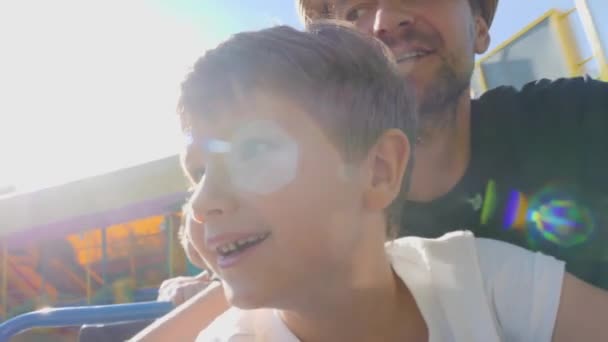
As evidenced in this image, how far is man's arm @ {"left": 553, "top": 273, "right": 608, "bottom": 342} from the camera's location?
2.04 ft

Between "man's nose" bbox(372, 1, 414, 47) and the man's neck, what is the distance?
152mm

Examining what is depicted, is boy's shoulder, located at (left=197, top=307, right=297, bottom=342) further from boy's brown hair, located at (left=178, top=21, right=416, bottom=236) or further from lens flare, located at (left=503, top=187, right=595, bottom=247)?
lens flare, located at (left=503, top=187, right=595, bottom=247)

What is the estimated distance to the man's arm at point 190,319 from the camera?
2.59 feet

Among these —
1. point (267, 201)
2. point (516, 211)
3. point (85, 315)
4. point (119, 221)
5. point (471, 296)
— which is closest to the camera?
point (267, 201)

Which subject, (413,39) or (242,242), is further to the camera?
(413,39)

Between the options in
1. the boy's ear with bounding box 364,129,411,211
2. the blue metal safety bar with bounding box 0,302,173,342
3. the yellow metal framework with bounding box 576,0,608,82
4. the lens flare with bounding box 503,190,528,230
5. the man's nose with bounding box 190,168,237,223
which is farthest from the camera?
the yellow metal framework with bounding box 576,0,608,82

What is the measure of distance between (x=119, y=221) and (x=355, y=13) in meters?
3.37

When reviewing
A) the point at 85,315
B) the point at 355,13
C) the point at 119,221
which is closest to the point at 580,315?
the point at 355,13

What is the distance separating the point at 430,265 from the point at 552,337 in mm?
171

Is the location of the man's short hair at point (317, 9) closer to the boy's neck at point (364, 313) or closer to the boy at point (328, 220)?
the boy at point (328, 220)

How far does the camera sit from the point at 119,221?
400 cm

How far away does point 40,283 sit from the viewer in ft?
15.0

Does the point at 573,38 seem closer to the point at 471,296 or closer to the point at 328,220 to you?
the point at 471,296

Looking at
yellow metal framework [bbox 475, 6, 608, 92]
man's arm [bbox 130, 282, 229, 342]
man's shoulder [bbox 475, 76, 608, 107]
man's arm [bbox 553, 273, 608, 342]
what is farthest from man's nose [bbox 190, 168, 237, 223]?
yellow metal framework [bbox 475, 6, 608, 92]
